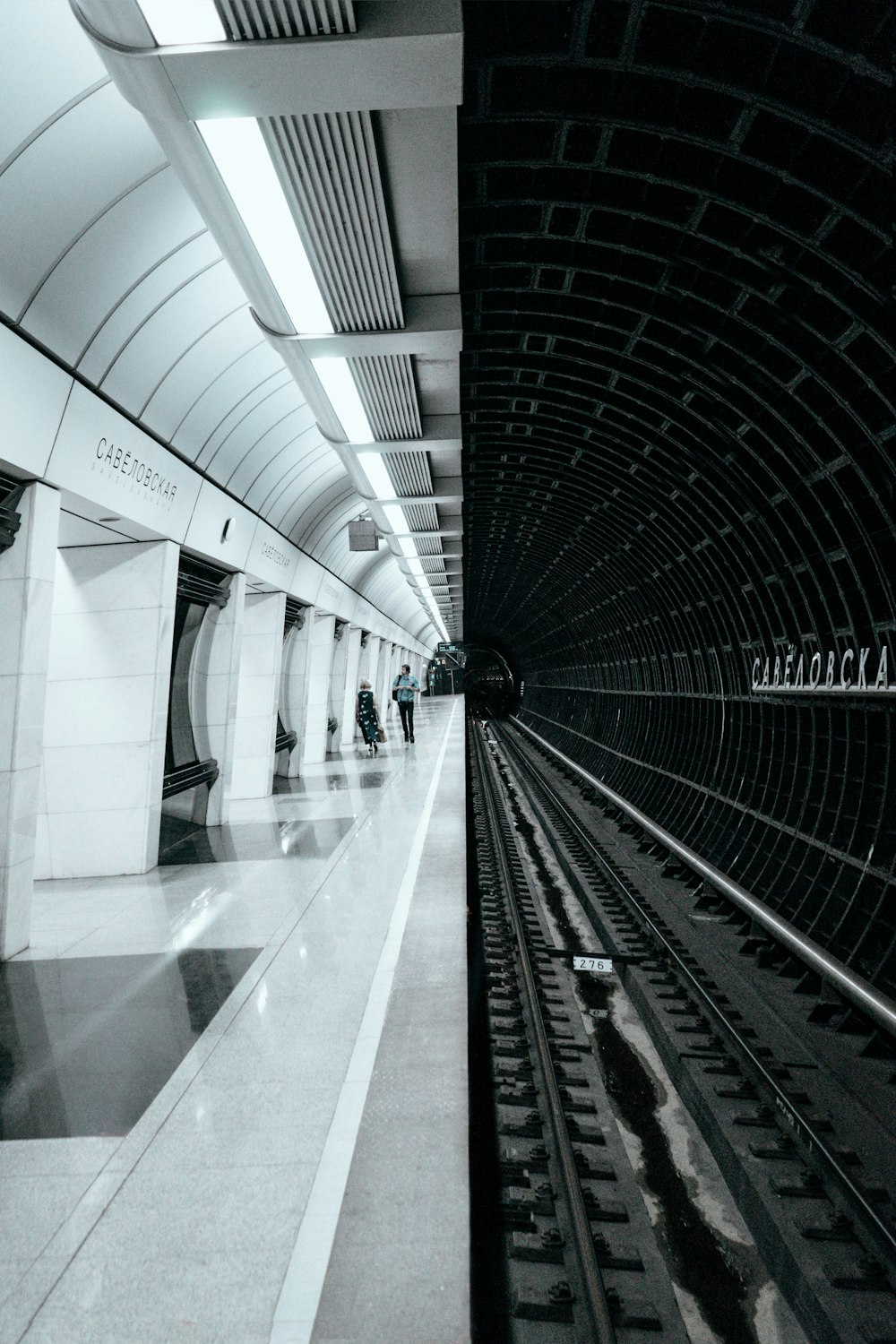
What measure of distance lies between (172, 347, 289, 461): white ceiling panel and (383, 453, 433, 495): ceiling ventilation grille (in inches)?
54.1

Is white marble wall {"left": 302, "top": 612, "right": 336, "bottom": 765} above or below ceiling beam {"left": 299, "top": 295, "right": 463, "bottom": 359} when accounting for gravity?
below

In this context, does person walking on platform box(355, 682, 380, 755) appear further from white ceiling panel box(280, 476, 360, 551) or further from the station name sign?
the station name sign

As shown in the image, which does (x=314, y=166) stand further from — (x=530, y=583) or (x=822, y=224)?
(x=530, y=583)

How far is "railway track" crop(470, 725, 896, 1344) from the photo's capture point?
398 cm

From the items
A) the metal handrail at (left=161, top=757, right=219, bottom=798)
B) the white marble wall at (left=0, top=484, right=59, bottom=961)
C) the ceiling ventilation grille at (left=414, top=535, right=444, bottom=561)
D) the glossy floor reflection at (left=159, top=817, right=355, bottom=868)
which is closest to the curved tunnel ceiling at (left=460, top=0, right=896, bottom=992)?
the ceiling ventilation grille at (left=414, top=535, right=444, bottom=561)

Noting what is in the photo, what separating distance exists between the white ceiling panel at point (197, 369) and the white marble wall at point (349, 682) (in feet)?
47.6

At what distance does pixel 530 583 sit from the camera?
27953mm

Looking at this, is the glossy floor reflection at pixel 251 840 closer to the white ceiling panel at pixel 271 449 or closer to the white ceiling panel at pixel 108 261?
the white ceiling panel at pixel 271 449

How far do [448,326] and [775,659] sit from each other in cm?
566

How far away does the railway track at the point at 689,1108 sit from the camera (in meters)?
3.98

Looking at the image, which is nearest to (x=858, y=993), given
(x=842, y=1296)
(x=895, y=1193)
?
(x=895, y=1193)

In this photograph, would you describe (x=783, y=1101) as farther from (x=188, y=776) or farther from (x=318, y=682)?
Answer: (x=318, y=682)

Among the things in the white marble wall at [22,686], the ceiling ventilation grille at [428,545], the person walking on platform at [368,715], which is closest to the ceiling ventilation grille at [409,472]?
the ceiling ventilation grille at [428,545]

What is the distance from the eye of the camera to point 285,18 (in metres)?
2.83
